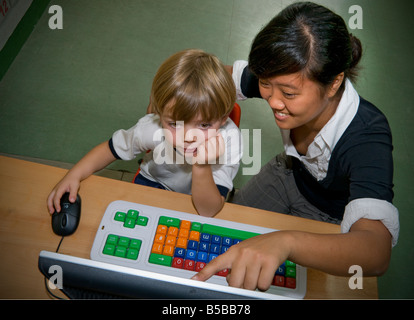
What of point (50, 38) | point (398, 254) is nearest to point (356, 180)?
point (398, 254)

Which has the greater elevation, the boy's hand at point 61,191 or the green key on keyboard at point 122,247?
the boy's hand at point 61,191

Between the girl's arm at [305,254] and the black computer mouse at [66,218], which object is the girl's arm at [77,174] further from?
the girl's arm at [305,254]

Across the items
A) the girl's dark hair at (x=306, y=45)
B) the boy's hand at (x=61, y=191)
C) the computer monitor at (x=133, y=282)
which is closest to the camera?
the computer monitor at (x=133, y=282)

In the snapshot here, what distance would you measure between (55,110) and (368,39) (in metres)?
2.40

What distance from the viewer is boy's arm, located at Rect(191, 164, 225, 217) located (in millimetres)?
773

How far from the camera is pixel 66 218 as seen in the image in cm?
71

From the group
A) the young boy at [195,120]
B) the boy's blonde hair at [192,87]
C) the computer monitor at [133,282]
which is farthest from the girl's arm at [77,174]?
the computer monitor at [133,282]

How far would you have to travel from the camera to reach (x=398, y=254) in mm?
1536

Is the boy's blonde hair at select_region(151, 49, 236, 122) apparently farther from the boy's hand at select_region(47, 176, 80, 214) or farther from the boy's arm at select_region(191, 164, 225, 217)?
the boy's hand at select_region(47, 176, 80, 214)

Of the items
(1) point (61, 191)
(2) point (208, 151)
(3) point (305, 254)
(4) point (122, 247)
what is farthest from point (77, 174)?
(3) point (305, 254)

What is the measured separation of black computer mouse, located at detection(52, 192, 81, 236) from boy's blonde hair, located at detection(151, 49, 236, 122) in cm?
34

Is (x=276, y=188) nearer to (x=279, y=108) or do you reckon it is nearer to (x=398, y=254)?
(x=279, y=108)

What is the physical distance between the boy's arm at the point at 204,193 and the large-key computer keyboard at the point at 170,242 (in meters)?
0.04

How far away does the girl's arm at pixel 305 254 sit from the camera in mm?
499
